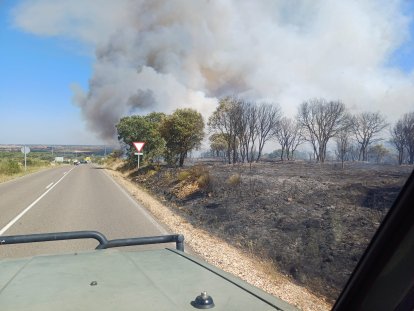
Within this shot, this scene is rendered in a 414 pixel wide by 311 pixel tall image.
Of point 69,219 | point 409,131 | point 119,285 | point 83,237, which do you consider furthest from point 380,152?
point 69,219

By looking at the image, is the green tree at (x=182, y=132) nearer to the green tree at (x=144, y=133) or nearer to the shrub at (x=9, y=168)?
the green tree at (x=144, y=133)

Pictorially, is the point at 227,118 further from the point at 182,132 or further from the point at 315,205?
the point at 315,205

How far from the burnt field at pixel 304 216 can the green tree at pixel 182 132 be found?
17.5 m

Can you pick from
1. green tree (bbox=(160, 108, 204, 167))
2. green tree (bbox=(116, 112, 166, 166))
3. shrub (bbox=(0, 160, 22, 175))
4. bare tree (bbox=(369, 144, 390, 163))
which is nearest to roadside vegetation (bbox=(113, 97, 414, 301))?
bare tree (bbox=(369, 144, 390, 163))

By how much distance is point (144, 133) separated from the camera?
44906 mm

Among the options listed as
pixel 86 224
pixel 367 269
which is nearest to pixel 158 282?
pixel 367 269

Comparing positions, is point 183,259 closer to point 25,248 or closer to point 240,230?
point 25,248

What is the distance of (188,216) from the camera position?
13.9m

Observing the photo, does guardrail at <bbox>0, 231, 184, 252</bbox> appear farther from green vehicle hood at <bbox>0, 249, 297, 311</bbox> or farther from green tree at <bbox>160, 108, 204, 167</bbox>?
green tree at <bbox>160, 108, 204, 167</bbox>

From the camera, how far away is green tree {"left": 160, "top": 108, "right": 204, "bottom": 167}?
3575 cm

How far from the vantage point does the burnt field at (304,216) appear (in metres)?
7.46

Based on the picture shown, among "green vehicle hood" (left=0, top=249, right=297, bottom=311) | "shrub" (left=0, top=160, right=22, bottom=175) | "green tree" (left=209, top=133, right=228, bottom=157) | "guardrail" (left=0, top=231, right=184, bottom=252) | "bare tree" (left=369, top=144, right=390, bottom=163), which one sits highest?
"green tree" (left=209, top=133, right=228, bottom=157)

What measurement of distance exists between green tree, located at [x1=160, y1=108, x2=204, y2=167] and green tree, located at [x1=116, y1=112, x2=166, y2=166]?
13.0ft

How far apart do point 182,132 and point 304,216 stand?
25.6m
